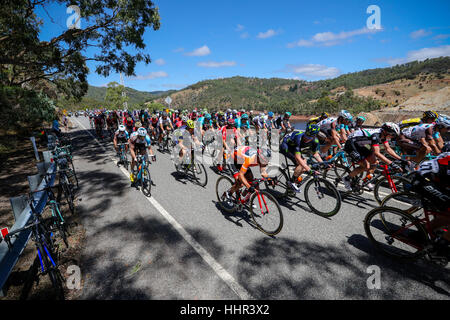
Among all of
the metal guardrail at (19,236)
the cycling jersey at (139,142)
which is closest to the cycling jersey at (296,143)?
the cycling jersey at (139,142)

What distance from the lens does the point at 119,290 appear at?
295 centimetres

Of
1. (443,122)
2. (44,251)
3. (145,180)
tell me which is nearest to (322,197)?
(443,122)

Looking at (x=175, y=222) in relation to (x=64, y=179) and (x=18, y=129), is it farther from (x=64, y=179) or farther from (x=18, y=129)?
(x=18, y=129)

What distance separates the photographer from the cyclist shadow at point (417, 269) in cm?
294

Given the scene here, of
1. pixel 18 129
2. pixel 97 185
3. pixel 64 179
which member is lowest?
pixel 97 185

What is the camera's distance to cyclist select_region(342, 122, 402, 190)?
203 inches

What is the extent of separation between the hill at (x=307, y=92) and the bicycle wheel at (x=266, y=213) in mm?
68211

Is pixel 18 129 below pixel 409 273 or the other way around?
the other way around

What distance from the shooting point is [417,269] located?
3.19 meters

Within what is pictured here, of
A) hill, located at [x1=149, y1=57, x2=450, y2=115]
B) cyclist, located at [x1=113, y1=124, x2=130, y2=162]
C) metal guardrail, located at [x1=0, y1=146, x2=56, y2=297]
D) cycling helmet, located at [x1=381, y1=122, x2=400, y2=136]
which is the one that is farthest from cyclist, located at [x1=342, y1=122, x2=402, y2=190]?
hill, located at [x1=149, y1=57, x2=450, y2=115]

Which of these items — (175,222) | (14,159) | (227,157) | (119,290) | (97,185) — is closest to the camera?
(119,290)
